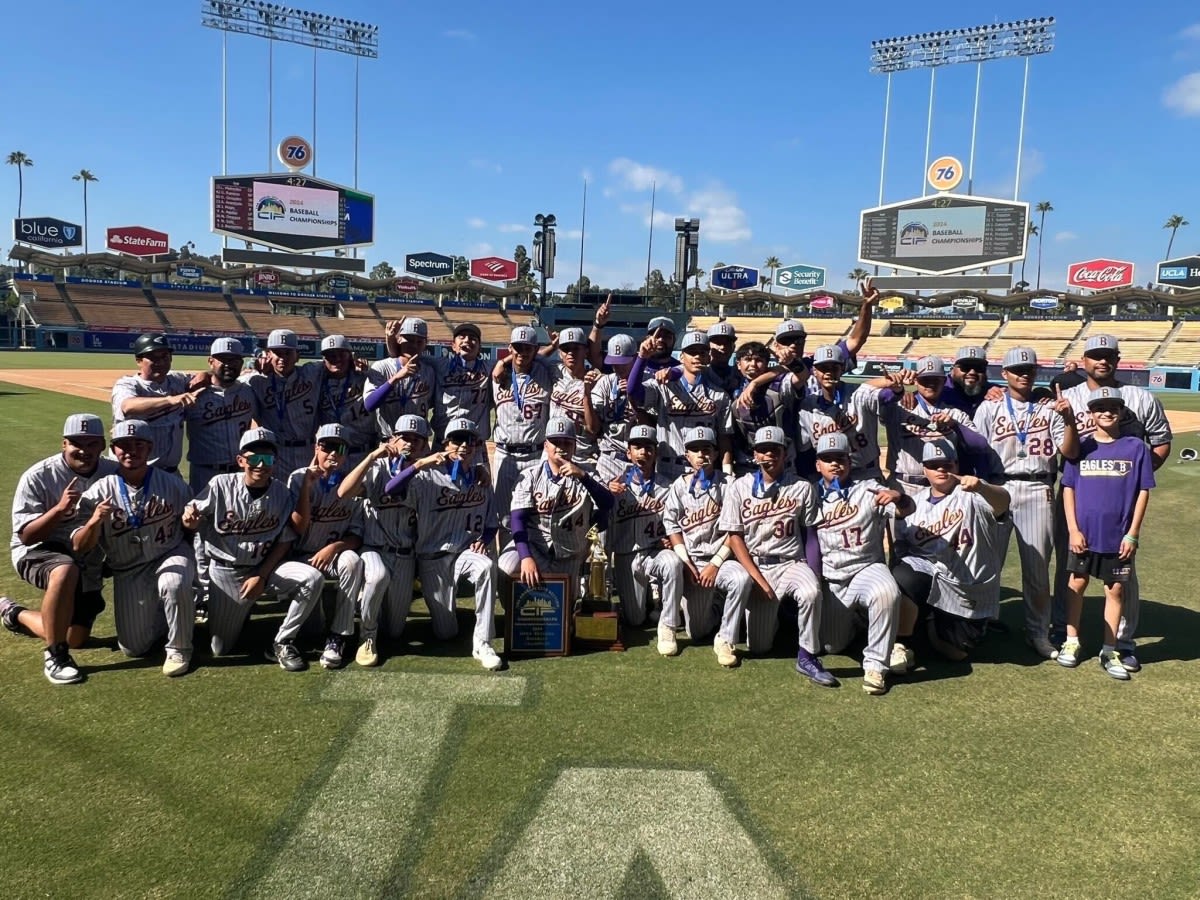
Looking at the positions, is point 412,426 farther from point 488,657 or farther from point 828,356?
point 828,356

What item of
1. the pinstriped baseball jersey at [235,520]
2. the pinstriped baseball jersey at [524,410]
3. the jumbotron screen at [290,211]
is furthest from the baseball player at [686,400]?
the jumbotron screen at [290,211]

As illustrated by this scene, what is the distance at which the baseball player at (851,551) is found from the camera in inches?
190

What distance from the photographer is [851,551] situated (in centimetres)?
504

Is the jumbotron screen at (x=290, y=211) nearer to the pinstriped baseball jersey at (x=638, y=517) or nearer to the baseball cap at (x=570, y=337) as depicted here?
the baseball cap at (x=570, y=337)

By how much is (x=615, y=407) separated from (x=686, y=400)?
1.95 ft

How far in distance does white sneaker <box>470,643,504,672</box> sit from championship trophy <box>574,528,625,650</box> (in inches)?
25.2

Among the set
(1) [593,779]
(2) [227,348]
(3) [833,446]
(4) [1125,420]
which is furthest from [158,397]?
(4) [1125,420]

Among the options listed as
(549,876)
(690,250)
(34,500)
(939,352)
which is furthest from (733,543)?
(939,352)

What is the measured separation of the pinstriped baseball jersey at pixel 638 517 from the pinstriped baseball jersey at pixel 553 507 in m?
0.30

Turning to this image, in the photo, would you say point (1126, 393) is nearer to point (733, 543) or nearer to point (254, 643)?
point (733, 543)

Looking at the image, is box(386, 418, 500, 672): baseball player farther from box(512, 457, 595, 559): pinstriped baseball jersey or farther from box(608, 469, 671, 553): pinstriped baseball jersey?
box(608, 469, 671, 553): pinstriped baseball jersey

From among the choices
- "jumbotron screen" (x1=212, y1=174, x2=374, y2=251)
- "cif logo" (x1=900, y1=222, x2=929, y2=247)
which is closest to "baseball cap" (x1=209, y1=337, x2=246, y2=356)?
"cif logo" (x1=900, y1=222, x2=929, y2=247)

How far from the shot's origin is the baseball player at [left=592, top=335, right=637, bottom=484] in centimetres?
602

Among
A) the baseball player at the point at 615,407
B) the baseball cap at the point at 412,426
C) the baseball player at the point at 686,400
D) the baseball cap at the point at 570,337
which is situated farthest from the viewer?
the baseball cap at the point at 570,337
